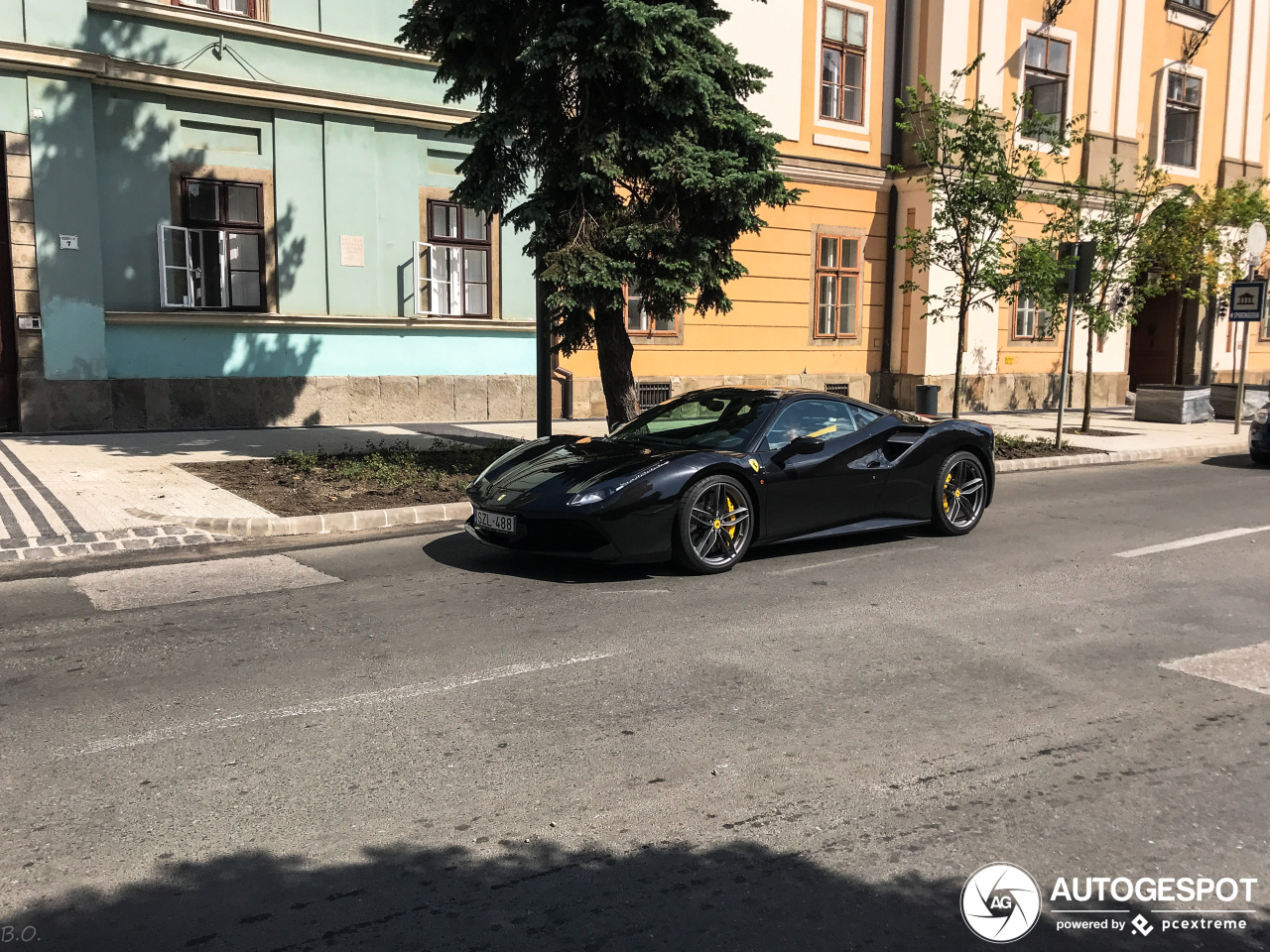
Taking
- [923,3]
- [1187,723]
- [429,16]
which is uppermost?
[923,3]

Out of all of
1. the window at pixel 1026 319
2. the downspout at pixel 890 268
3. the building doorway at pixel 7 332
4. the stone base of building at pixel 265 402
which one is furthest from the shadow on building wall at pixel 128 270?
the window at pixel 1026 319

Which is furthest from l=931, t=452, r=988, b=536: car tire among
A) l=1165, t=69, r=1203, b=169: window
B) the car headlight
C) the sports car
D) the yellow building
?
l=1165, t=69, r=1203, b=169: window

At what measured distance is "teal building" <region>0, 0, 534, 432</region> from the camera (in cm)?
1362

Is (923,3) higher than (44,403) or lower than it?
higher

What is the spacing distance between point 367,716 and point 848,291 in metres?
18.5

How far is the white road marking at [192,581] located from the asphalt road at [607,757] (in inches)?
1.9

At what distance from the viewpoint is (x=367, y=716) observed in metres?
4.48

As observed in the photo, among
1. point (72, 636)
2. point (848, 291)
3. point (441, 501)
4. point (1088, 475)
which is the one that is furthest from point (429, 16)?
point (848, 291)

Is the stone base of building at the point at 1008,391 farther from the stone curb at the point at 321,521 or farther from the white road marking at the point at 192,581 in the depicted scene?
the white road marking at the point at 192,581

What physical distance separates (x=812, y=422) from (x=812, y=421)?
11mm

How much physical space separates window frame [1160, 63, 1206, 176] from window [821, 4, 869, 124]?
30.5 ft

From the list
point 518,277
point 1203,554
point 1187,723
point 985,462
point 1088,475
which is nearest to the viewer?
point 1187,723

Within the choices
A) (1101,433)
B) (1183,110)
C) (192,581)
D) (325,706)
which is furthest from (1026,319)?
(325,706)

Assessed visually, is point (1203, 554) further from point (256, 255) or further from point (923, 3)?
point (923, 3)
